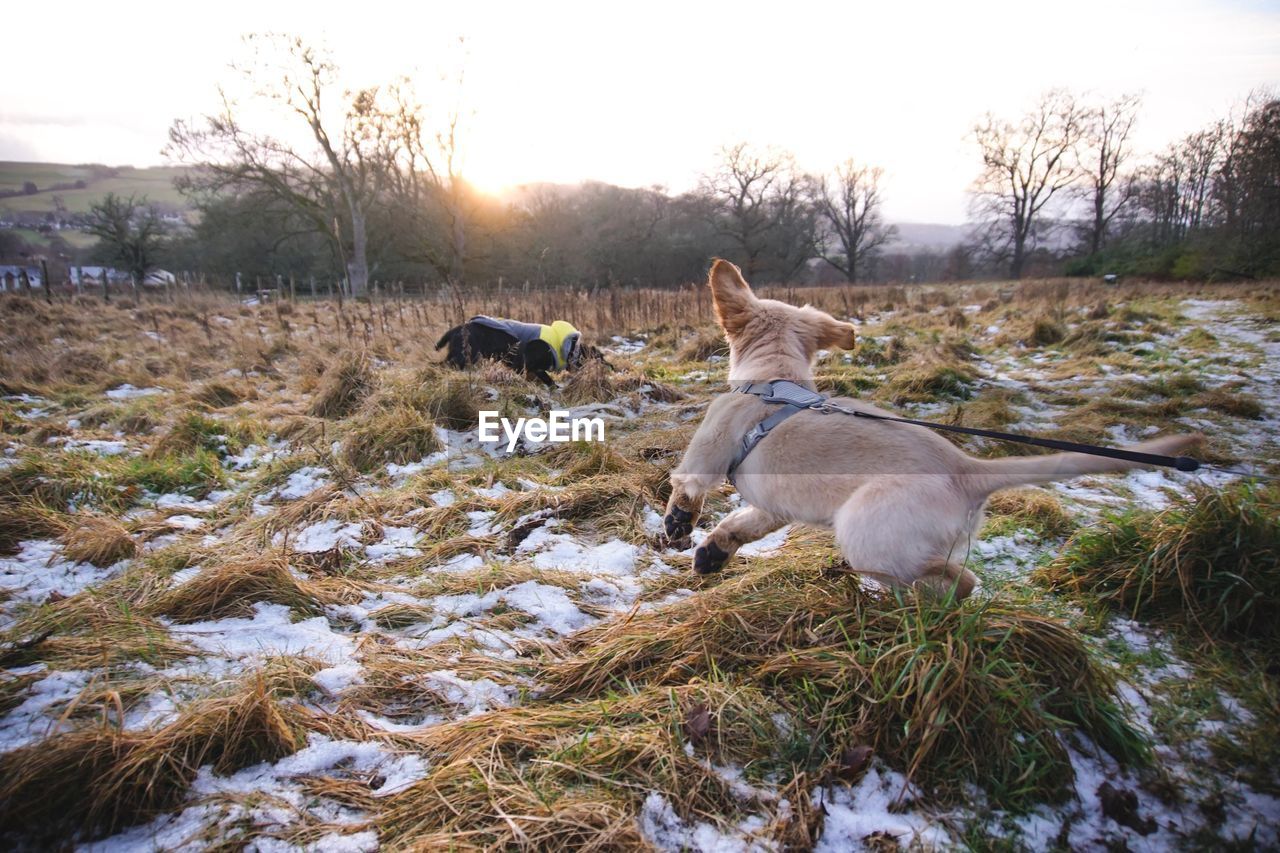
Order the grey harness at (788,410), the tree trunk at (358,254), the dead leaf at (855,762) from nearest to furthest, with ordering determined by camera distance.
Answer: the dead leaf at (855,762), the grey harness at (788,410), the tree trunk at (358,254)

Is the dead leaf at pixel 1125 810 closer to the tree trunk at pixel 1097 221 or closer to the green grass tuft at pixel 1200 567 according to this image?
the green grass tuft at pixel 1200 567

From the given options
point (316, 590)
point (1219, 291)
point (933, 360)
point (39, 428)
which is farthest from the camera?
point (1219, 291)

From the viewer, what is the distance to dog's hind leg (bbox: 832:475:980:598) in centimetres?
195

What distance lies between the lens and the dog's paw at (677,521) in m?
2.84

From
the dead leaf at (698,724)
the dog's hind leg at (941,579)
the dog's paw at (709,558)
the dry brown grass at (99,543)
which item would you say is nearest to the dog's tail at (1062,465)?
the dog's hind leg at (941,579)

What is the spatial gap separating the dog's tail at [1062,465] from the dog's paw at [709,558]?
122cm

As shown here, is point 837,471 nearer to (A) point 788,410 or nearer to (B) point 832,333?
(A) point 788,410

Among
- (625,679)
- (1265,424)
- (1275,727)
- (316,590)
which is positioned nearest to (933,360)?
(1265,424)

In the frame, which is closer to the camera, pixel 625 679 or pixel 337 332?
pixel 625 679

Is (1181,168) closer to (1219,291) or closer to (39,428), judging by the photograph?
(1219,291)

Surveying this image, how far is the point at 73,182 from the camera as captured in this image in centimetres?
8050

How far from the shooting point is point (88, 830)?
1403mm

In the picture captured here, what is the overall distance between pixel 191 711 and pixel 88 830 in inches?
12.8

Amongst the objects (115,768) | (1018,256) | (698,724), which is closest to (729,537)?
(698,724)
